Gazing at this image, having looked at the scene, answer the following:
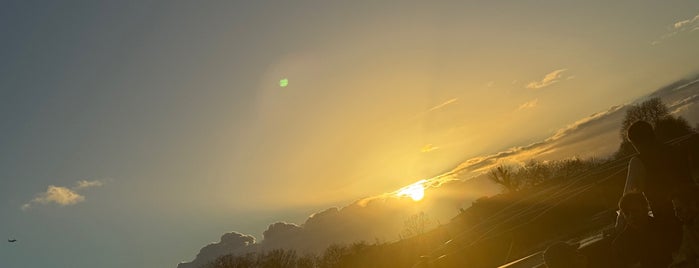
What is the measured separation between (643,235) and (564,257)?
27.1 inches

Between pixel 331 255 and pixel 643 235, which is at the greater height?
pixel 643 235

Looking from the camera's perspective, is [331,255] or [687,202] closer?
[687,202]

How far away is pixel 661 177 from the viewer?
407 centimetres

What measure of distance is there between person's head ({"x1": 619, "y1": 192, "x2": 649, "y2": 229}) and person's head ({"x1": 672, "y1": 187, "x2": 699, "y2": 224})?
0.25 meters

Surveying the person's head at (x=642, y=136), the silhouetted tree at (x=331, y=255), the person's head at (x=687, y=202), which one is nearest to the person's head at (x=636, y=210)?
the person's head at (x=687, y=202)

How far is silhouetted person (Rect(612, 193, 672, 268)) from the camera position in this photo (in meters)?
4.07

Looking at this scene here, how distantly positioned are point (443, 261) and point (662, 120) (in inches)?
2764

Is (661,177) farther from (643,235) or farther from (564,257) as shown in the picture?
(564,257)

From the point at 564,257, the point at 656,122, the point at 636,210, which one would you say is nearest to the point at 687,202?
the point at 636,210

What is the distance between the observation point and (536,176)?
363 feet

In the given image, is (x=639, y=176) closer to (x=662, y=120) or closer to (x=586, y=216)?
(x=586, y=216)

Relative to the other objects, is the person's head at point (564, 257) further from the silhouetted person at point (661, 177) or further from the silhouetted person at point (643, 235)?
the silhouetted person at point (661, 177)

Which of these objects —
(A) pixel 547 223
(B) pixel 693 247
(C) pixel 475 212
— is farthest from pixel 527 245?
(C) pixel 475 212

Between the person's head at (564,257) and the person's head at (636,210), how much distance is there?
0.55 meters
